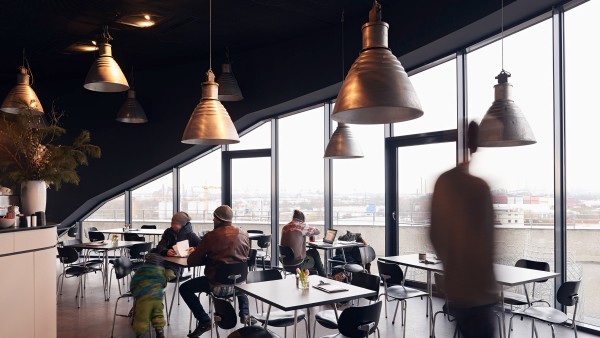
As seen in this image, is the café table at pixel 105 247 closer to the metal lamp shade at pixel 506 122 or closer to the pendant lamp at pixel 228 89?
the pendant lamp at pixel 228 89

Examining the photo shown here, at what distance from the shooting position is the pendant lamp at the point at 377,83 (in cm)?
230

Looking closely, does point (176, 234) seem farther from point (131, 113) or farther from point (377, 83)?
point (377, 83)

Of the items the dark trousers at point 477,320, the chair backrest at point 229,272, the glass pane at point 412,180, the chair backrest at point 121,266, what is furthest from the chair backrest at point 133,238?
the dark trousers at point 477,320

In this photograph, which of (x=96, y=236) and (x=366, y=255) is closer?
(x=366, y=255)

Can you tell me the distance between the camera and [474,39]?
20.6 feet

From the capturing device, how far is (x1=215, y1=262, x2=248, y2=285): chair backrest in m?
5.06

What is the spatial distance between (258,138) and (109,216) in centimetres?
438

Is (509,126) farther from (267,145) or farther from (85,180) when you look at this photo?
(85,180)

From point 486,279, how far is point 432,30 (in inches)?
169

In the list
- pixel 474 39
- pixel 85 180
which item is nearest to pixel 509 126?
pixel 474 39

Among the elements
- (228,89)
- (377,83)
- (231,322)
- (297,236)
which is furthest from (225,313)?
(228,89)

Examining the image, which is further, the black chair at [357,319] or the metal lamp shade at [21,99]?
the metal lamp shade at [21,99]

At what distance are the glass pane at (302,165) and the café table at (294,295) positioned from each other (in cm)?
467

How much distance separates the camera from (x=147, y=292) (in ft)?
15.6
